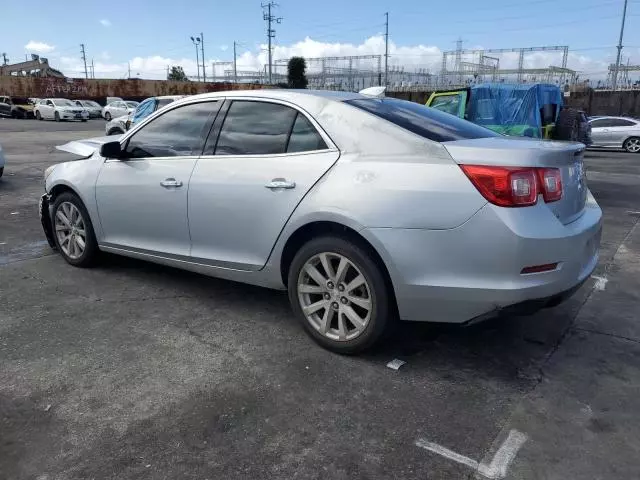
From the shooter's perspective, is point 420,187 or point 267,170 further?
point 267,170

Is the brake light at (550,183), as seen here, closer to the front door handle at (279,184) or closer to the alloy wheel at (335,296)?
the alloy wheel at (335,296)

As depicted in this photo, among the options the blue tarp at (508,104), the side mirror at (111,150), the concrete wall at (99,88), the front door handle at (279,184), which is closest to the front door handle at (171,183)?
the side mirror at (111,150)

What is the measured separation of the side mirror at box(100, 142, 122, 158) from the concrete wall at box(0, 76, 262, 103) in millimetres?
47032

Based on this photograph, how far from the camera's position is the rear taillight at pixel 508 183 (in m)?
2.77

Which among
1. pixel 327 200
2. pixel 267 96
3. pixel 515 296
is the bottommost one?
pixel 515 296

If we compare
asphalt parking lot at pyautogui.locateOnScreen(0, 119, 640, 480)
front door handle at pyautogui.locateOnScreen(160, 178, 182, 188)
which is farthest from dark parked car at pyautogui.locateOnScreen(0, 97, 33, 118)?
front door handle at pyautogui.locateOnScreen(160, 178, 182, 188)

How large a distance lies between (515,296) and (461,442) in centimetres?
79

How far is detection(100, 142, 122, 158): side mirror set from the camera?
4.36 meters

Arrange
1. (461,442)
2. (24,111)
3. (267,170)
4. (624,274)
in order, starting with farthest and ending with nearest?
(24,111)
(624,274)
(267,170)
(461,442)

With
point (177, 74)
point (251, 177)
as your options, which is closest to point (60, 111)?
point (251, 177)

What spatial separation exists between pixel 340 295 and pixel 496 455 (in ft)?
4.13

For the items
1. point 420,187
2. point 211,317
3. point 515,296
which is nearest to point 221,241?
point 211,317

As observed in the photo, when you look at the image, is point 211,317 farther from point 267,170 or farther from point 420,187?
point 420,187

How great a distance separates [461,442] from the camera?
98.6 inches
